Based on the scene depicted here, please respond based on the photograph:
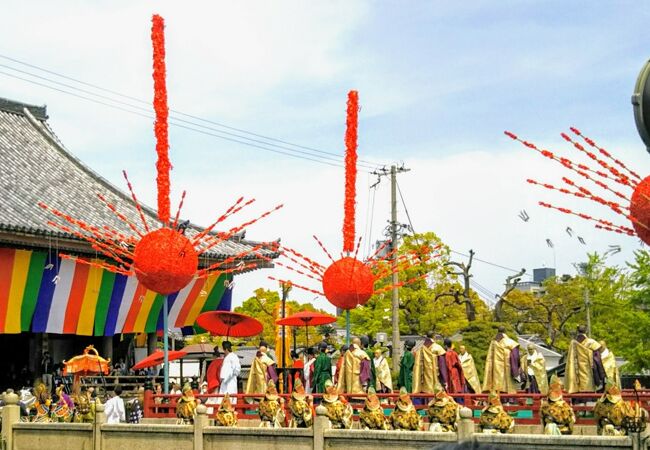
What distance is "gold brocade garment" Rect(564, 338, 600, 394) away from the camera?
57.2 ft

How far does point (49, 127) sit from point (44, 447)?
1823 centimetres

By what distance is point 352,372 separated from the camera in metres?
19.0

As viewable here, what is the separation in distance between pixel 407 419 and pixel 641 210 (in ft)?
19.5

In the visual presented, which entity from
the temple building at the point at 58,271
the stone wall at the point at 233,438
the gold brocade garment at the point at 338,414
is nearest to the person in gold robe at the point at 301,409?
the gold brocade garment at the point at 338,414

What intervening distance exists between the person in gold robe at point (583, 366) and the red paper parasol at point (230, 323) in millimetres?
7292

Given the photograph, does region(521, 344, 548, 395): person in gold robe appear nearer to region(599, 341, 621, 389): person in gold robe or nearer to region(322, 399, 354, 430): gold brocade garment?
region(599, 341, 621, 389): person in gold robe

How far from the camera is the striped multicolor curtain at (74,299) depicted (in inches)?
965

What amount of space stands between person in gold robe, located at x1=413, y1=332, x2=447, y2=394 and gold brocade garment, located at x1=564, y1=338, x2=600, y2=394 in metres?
2.69

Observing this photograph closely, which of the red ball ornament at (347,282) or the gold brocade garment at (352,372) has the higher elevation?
the red ball ornament at (347,282)

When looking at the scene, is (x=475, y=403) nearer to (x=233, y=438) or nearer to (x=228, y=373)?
(x=233, y=438)

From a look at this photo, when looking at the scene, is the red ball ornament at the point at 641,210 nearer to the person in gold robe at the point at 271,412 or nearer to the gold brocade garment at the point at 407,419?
the gold brocade garment at the point at 407,419

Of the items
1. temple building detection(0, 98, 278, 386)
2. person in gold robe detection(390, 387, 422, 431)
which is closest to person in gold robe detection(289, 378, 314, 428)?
person in gold robe detection(390, 387, 422, 431)

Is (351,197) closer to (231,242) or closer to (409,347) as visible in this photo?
(409,347)

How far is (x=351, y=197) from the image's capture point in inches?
841
